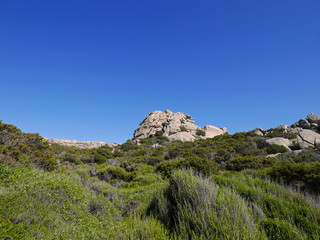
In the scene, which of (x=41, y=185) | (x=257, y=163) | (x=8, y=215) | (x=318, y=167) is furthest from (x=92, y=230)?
(x=257, y=163)

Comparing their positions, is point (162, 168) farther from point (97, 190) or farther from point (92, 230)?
point (92, 230)

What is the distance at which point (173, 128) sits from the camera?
39.8 metres

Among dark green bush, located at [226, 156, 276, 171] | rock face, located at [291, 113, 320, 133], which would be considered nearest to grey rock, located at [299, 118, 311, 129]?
rock face, located at [291, 113, 320, 133]

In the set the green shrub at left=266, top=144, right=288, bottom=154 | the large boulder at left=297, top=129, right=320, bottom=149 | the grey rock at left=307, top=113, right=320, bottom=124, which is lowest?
the green shrub at left=266, top=144, right=288, bottom=154

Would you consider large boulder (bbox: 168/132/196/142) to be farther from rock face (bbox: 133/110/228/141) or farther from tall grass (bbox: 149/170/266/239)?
tall grass (bbox: 149/170/266/239)

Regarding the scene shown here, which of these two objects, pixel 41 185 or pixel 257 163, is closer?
pixel 41 185

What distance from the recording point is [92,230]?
11.4 feet

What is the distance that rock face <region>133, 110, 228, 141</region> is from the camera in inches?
1500

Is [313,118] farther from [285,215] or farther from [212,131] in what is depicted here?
[285,215]

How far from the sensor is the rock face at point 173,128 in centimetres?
3810

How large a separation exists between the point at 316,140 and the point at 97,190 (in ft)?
73.8

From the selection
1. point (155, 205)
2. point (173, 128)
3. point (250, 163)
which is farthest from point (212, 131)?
point (155, 205)

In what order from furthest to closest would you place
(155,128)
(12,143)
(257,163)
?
(155,128), (257,163), (12,143)

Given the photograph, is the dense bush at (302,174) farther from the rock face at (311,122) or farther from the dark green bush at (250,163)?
the rock face at (311,122)
